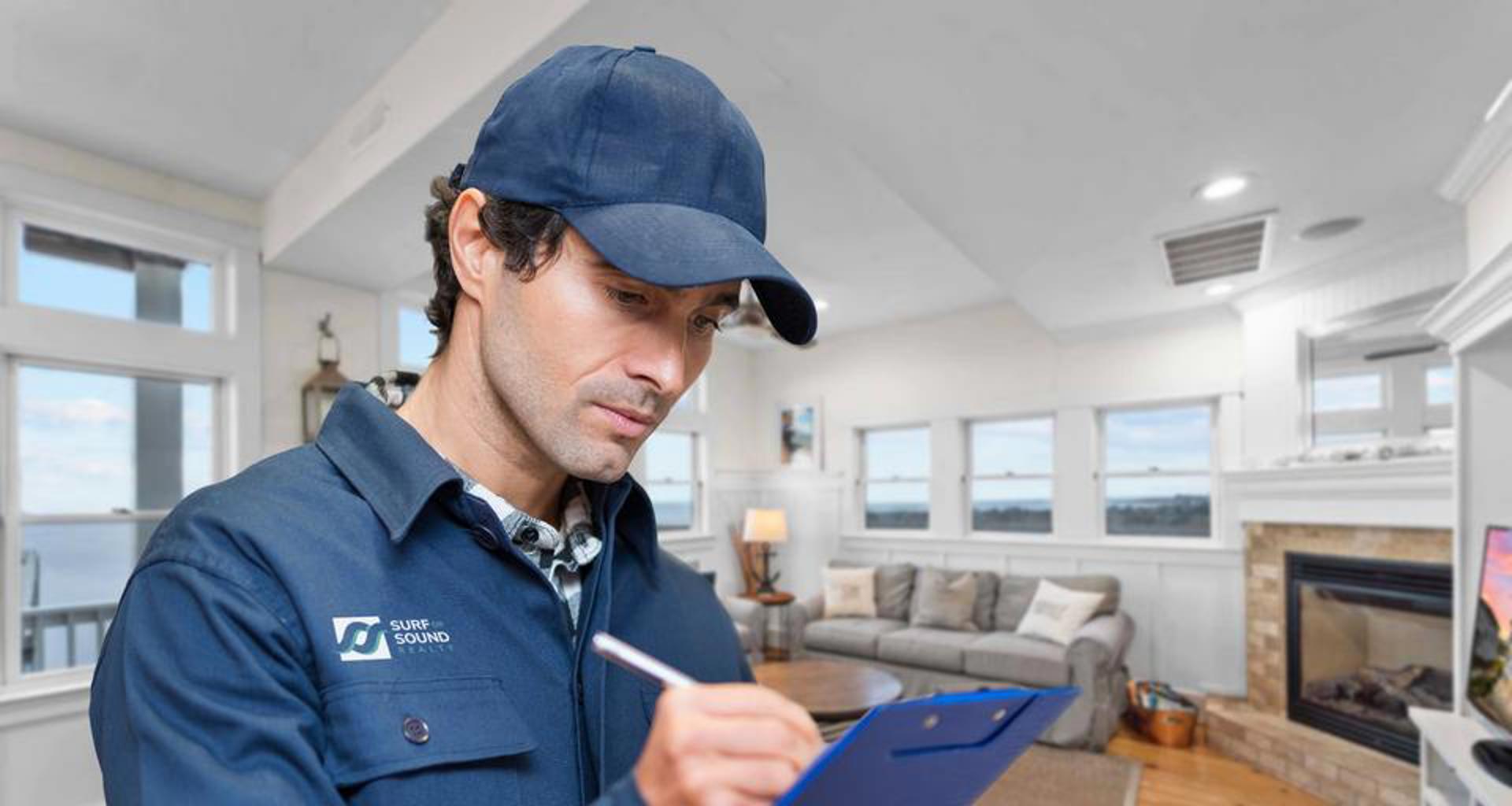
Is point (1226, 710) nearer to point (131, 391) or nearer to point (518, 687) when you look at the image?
point (518, 687)

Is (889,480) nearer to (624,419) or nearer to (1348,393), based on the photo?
(1348,393)

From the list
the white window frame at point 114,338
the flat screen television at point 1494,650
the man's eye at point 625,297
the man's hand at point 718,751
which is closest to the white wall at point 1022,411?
the flat screen television at point 1494,650

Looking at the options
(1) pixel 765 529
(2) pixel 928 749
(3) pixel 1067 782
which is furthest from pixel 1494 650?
(1) pixel 765 529

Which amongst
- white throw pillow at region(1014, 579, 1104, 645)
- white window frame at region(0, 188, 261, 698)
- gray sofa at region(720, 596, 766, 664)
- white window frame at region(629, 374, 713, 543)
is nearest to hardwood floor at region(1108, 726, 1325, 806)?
white throw pillow at region(1014, 579, 1104, 645)

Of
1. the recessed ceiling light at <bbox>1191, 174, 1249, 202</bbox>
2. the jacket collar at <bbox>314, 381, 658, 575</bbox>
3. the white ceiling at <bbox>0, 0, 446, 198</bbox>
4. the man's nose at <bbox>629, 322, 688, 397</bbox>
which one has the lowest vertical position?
the jacket collar at <bbox>314, 381, 658, 575</bbox>

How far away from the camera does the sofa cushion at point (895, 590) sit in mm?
5344

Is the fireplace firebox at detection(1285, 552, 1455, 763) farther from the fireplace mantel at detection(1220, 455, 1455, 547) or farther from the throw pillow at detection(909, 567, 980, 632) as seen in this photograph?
the throw pillow at detection(909, 567, 980, 632)

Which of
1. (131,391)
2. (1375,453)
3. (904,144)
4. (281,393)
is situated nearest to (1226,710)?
(1375,453)

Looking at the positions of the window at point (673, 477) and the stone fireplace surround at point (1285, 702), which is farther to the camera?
the window at point (673, 477)

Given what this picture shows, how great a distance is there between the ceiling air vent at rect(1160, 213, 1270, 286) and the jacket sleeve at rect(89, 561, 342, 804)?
3434 millimetres

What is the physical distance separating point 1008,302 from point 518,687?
539 cm

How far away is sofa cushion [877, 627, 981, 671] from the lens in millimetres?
4496

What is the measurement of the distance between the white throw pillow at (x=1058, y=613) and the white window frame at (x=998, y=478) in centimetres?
70

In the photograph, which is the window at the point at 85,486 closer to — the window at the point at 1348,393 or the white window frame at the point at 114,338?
the white window frame at the point at 114,338
